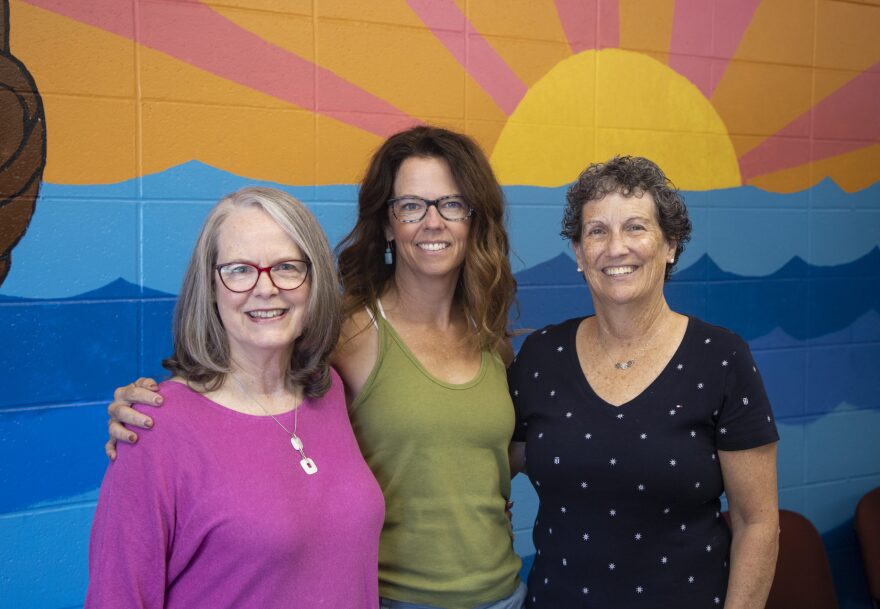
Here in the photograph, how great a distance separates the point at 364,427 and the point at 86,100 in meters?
1.17

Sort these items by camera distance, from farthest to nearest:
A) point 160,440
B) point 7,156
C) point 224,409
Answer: point 7,156
point 224,409
point 160,440

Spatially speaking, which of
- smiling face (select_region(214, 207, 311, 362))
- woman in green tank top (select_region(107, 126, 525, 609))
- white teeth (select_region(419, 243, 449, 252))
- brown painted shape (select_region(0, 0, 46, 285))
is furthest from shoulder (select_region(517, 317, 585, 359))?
brown painted shape (select_region(0, 0, 46, 285))

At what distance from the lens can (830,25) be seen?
312 cm

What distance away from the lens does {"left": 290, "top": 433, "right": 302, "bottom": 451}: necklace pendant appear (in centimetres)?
139

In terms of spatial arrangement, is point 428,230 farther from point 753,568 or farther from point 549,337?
point 753,568

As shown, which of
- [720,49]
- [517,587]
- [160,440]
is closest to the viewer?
[160,440]

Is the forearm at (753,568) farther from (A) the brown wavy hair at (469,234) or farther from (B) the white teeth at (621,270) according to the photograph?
(A) the brown wavy hair at (469,234)

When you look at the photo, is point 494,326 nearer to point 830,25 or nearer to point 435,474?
point 435,474

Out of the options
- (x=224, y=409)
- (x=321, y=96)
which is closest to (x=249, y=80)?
(x=321, y=96)

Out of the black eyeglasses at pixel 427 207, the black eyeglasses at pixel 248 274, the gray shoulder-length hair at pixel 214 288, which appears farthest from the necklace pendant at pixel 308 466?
the black eyeglasses at pixel 427 207

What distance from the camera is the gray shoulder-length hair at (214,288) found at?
4.48ft

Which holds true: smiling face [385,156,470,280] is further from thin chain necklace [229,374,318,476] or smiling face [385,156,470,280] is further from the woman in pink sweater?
thin chain necklace [229,374,318,476]

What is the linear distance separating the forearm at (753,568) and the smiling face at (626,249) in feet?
1.69

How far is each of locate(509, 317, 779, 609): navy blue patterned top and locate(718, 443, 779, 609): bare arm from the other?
0.02m
